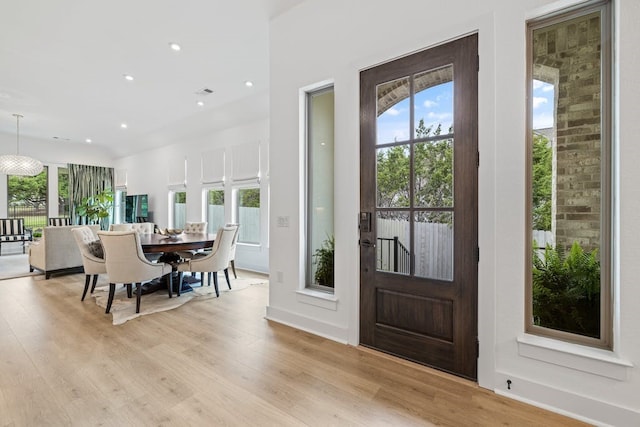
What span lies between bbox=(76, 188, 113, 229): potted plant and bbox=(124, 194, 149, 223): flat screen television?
22.6 inches

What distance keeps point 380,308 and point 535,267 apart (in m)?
1.16

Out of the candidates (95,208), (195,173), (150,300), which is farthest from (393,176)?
(95,208)

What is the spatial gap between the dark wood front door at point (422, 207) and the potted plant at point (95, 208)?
962 centimetres

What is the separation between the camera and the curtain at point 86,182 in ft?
30.7

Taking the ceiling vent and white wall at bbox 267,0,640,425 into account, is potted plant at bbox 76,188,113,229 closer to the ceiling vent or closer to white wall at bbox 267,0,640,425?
the ceiling vent

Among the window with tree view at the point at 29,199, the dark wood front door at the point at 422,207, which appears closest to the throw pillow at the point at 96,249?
the dark wood front door at the point at 422,207

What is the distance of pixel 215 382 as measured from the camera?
83.7 inches

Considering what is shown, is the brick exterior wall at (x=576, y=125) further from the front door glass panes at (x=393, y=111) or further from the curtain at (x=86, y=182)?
the curtain at (x=86, y=182)

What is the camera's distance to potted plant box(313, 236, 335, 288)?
3.14 metres

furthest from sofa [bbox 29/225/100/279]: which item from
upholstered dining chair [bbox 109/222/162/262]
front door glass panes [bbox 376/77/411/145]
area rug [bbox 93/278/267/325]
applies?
front door glass panes [bbox 376/77/411/145]

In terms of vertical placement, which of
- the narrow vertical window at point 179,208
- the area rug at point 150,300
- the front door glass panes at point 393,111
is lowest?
the area rug at point 150,300

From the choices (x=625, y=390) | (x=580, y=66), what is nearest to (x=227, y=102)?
(x=580, y=66)

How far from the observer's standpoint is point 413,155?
241 centimetres

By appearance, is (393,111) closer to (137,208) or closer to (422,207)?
(422,207)
